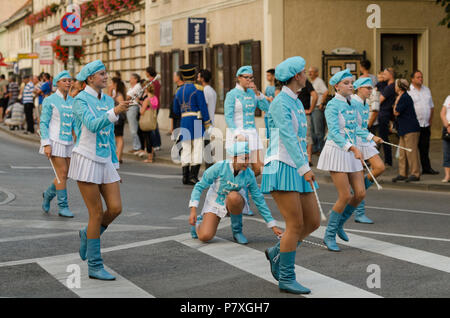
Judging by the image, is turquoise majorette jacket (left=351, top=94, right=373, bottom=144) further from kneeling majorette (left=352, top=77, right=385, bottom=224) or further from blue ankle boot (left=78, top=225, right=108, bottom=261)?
blue ankle boot (left=78, top=225, right=108, bottom=261)

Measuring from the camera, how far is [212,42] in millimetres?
28641

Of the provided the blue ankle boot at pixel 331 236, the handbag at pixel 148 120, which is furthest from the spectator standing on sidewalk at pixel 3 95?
the blue ankle boot at pixel 331 236

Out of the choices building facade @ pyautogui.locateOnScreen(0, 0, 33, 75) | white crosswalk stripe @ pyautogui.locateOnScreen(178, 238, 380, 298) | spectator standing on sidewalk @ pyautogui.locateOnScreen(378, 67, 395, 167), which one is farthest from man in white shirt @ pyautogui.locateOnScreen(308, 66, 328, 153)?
building facade @ pyautogui.locateOnScreen(0, 0, 33, 75)

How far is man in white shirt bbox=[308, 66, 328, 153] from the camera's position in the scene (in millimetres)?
19844

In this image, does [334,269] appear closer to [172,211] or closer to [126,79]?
[172,211]

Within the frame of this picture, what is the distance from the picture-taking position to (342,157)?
925cm

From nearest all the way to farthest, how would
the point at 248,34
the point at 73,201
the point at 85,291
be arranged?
the point at 85,291, the point at 73,201, the point at 248,34

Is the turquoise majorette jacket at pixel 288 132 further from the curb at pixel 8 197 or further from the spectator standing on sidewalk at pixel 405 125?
the spectator standing on sidewalk at pixel 405 125

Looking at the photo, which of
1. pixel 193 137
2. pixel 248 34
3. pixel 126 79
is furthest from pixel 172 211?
pixel 126 79

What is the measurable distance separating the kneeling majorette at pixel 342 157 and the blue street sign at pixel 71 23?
60.4 ft

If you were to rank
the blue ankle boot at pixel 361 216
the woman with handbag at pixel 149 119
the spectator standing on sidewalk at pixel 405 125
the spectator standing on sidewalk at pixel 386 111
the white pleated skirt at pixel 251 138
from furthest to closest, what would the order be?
1. the woman with handbag at pixel 149 119
2. the spectator standing on sidewalk at pixel 386 111
3. the spectator standing on sidewalk at pixel 405 125
4. the white pleated skirt at pixel 251 138
5. the blue ankle boot at pixel 361 216

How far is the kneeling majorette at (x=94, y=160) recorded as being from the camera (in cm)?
741

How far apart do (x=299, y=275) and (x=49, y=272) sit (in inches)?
85.8

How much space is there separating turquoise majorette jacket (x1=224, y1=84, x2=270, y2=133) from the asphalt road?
4.14 feet
